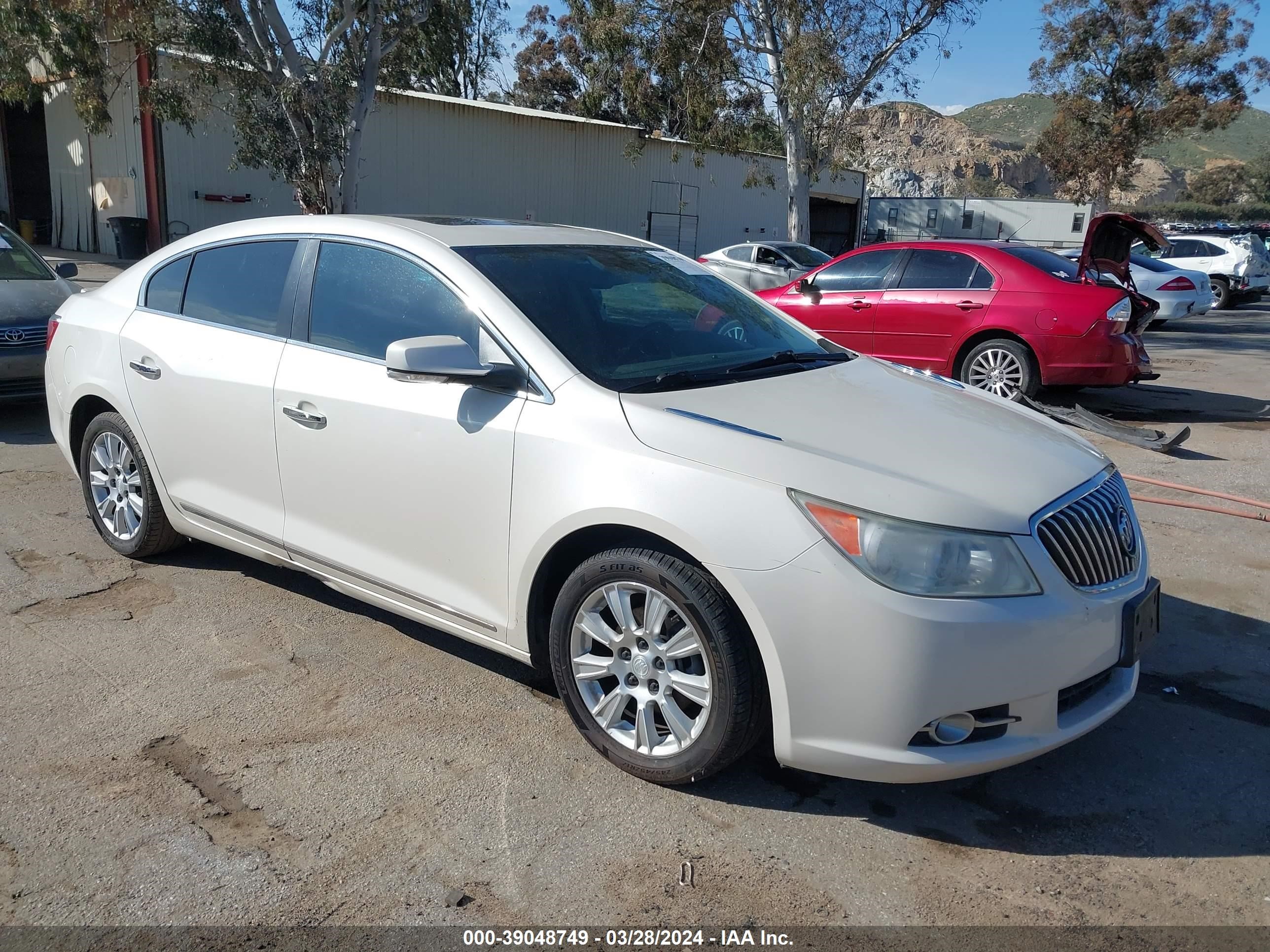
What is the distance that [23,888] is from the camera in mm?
2631

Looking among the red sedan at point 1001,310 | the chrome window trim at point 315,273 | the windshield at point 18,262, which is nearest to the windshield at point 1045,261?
the red sedan at point 1001,310

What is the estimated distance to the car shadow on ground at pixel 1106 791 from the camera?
9.65 feet

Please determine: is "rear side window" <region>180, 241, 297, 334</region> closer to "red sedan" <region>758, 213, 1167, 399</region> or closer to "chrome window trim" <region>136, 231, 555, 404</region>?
"chrome window trim" <region>136, 231, 555, 404</region>

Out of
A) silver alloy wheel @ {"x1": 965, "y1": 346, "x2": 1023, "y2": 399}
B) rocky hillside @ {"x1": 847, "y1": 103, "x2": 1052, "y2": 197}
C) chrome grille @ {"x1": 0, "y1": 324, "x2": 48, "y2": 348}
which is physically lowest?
silver alloy wheel @ {"x1": 965, "y1": 346, "x2": 1023, "y2": 399}

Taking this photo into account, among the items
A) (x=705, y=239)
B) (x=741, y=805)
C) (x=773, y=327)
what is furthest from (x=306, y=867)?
(x=705, y=239)

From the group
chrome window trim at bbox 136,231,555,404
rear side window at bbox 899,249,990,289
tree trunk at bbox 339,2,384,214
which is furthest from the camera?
tree trunk at bbox 339,2,384,214

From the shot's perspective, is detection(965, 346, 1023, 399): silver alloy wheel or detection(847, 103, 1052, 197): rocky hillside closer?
detection(965, 346, 1023, 399): silver alloy wheel

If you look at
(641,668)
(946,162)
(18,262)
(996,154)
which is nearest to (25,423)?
(18,262)

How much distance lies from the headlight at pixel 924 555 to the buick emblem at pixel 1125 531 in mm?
607

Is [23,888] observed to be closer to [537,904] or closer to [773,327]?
[537,904]

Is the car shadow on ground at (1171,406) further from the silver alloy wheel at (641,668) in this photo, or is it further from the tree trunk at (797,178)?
the tree trunk at (797,178)

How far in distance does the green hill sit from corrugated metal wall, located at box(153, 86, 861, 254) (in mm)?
95547

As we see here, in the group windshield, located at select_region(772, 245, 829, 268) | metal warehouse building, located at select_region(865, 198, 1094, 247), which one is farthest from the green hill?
windshield, located at select_region(772, 245, 829, 268)

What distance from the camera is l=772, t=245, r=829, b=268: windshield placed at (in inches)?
765
